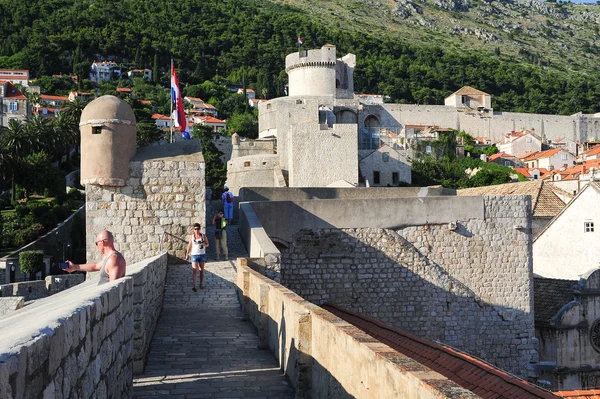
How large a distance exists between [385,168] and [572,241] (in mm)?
28046

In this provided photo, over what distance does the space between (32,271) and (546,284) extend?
2256 cm

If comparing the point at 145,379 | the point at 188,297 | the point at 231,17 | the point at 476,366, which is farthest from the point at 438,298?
the point at 231,17

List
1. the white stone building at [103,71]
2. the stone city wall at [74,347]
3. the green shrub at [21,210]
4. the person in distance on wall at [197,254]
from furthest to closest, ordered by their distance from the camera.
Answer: the white stone building at [103,71] < the green shrub at [21,210] < the person in distance on wall at [197,254] < the stone city wall at [74,347]

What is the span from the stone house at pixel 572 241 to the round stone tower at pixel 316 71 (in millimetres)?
A: 42292

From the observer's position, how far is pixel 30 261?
31922mm

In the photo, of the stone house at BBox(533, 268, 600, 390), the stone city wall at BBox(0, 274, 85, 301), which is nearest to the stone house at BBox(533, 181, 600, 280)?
the stone house at BBox(533, 268, 600, 390)

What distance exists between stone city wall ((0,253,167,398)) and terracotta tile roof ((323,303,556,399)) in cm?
310

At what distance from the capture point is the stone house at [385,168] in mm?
49438

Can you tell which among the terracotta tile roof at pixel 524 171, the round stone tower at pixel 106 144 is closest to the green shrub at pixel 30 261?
the round stone tower at pixel 106 144

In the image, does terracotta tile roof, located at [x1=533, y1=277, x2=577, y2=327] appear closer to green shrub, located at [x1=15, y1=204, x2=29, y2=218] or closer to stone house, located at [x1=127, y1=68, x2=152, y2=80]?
green shrub, located at [x1=15, y1=204, x2=29, y2=218]

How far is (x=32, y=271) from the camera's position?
32.2 metres

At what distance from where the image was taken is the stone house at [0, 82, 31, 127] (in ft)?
256

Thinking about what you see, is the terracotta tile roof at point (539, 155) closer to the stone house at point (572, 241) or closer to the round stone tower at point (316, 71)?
the round stone tower at point (316, 71)

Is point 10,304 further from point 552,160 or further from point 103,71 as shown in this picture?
point 103,71
